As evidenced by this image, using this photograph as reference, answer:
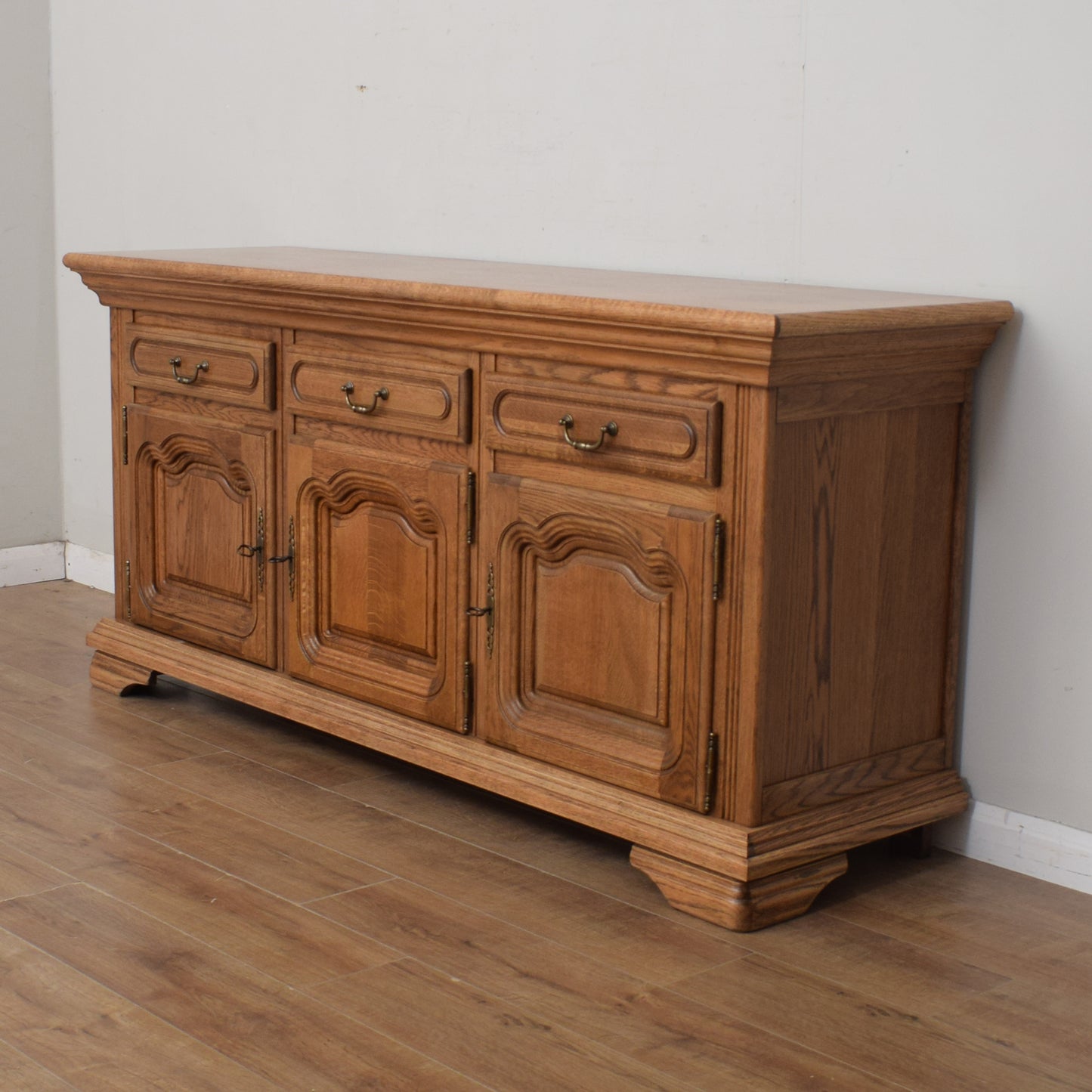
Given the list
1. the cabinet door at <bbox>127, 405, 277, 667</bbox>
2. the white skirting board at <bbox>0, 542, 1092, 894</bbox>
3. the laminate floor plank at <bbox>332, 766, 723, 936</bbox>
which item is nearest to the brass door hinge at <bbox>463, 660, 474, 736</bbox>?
the laminate floor plank at <bbox>332, 766, 723, 936</bbox>

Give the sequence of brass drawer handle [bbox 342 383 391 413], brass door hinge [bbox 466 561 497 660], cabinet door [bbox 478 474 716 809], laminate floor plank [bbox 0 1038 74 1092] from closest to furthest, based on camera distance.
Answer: laminate floor plank [bbox 0 1038 74 1092]
cabinet door [bbox 478 474 716 809]
brass door hinge [bbox 466 561 497 660]
brass drawer handle [bbox 342 383 391 413]

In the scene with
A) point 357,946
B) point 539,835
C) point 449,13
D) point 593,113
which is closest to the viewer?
point 357,946

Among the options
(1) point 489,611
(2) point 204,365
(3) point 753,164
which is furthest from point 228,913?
(3) point 753,164

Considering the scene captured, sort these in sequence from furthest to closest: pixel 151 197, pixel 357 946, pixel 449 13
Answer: pixel 151 197
pixel 449 13
pixel 357 946

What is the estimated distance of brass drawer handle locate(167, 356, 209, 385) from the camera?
3020 millimetres

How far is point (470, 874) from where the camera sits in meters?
2.40

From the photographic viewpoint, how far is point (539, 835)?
2574mm

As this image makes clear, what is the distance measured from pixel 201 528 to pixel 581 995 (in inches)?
56.9

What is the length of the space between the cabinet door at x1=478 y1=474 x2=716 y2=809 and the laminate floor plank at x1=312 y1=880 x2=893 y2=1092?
1.02 ft

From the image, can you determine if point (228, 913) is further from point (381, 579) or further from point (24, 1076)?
point (381, 579)

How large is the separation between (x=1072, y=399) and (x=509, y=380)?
834 millimetres

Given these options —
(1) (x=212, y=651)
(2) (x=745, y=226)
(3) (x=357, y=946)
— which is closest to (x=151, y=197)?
(1) (x=212, y=651)

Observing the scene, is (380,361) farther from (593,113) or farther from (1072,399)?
(1072,399)

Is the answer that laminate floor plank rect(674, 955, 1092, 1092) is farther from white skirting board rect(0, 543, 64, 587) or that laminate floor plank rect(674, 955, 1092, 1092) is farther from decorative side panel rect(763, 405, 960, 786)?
white skirting board rect(0, 543, 64, 587)
